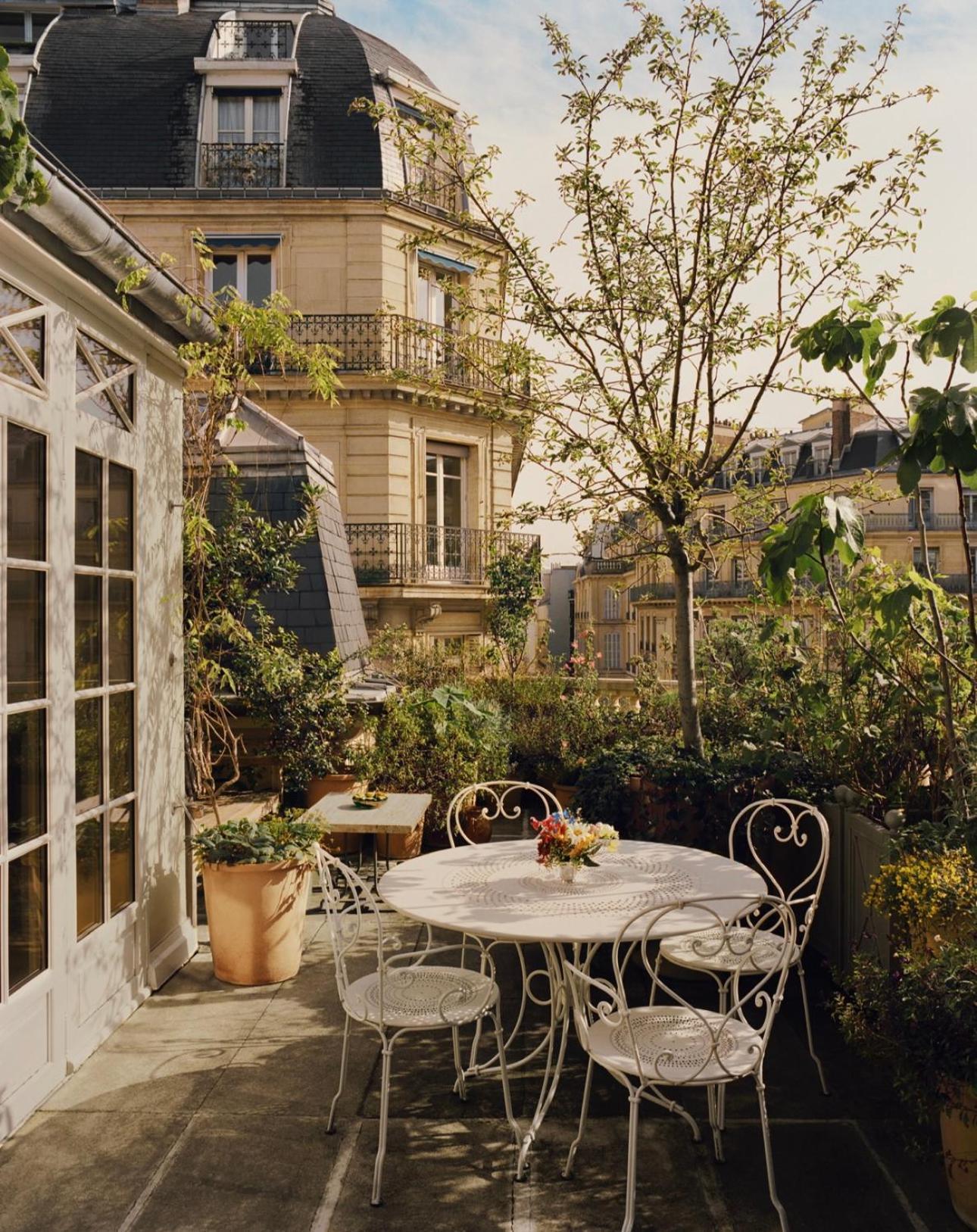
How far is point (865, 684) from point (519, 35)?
3.89m

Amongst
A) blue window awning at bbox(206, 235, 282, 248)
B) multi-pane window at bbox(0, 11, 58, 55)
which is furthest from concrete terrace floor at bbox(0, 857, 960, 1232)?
multi-pane window at bbox(0, 11, 58, 55)

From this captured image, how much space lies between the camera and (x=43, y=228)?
3.54m

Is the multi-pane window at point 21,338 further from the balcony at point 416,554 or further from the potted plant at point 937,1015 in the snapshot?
the balcony at point 416,554

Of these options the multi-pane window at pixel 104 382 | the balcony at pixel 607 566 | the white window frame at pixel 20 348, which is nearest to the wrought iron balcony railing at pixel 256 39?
the balcony at pixel 607 566

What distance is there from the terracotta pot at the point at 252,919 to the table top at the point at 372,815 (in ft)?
1.57

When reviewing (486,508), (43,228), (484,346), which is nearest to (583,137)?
(484,346)

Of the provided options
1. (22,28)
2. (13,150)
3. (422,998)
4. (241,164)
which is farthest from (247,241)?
(422,998)

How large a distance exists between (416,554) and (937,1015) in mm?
14731

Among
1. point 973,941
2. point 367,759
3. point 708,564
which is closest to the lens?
point 973,941

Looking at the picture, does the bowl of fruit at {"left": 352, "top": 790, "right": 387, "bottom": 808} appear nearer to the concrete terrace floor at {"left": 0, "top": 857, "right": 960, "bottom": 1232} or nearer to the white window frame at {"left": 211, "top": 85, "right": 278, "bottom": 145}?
the concrete terrace floor at {"left": 0, "top": 857, "right": 960, "bottom": 1232}

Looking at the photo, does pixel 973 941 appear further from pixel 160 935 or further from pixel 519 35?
pixel 519 35

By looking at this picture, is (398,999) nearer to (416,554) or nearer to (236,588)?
(236,588)

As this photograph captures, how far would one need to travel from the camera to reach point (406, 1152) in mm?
3256

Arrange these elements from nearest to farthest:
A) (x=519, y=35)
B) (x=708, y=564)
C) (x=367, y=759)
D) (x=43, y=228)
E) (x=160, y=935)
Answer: (x=43, y=228)
(x=160, y=935)
(x=519, y=35)
(x=708, y=564)
(x=367, y=759)
